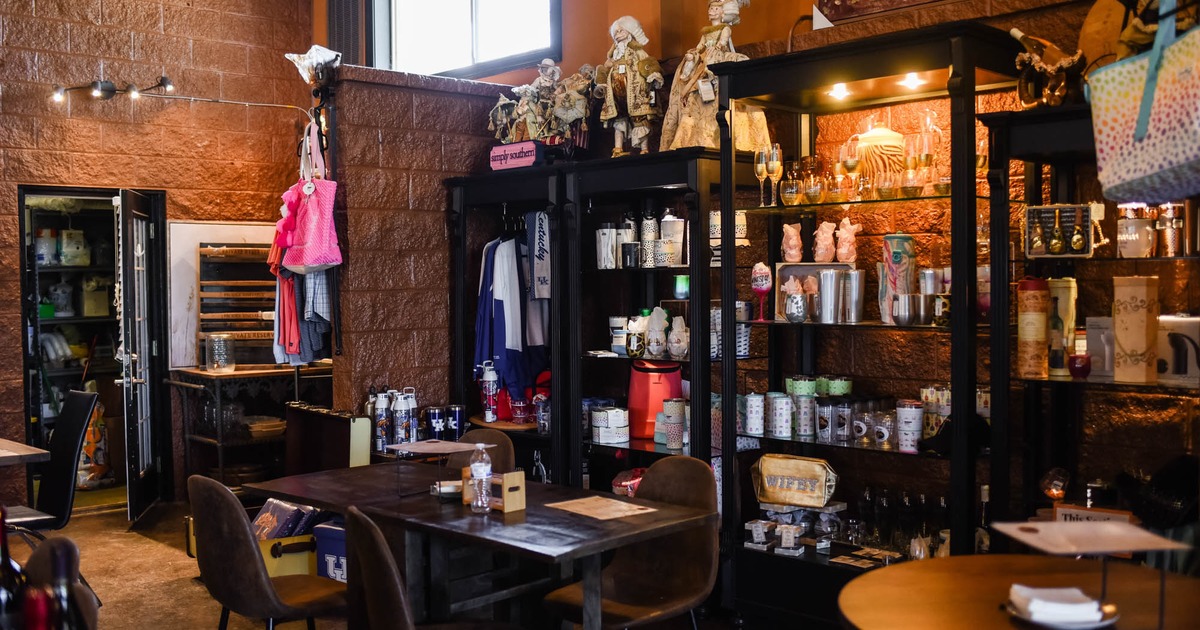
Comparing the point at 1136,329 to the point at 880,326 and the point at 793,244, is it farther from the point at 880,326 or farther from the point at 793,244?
the point at 793,244

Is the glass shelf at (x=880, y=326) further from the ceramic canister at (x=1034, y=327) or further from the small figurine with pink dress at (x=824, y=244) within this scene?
the small figurine with pink dress at (x=824, y=244)

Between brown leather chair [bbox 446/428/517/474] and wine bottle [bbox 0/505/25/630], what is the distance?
2101 millimetres

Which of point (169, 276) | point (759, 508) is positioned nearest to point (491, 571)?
point (759, 508)

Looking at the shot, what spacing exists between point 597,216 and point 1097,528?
3.87 m

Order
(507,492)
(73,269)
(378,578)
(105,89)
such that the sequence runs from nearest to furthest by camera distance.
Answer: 1. (378,578)
2. (507,492)
3. (105,89)
4. (73,269)

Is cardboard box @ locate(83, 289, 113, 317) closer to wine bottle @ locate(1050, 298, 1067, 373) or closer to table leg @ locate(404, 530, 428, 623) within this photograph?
table leg @ locate(404, 530, 428, 623)

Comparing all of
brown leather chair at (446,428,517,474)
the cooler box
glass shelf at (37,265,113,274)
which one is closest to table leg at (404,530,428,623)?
brown leather chair at (446,428,517,474)

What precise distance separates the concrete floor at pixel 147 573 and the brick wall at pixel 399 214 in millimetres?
1186

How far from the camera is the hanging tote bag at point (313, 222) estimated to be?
5590 mm

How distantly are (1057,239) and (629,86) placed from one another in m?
2.20

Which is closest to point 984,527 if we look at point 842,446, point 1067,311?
point 842,446

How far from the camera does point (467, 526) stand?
326 centimetres

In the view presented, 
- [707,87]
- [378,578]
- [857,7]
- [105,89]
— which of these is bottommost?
[378,578]

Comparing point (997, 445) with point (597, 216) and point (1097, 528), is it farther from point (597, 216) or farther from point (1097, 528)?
point (597, 216)
